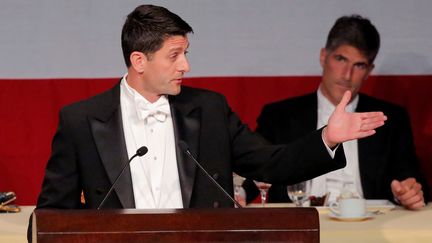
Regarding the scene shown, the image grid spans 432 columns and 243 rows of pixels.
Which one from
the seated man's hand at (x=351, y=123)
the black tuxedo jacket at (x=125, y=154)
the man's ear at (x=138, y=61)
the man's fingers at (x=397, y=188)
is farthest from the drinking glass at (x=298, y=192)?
the seated man's hand at (x=351, y=123)

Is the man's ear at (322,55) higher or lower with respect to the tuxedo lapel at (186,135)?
higher

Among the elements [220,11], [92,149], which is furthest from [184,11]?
[92,149]

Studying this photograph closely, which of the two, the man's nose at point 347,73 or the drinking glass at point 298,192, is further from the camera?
the man's nose at point 347,73

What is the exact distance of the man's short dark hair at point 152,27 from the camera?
2.55 metres

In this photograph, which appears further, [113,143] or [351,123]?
[113,143]

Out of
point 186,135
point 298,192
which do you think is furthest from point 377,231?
point 186,135

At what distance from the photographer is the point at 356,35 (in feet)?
12.2

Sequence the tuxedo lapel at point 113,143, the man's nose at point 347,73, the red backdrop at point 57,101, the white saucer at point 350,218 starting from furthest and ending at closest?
the red backdrop at point 57,101 → the man's nose at point 347,73 → the white saucer at point 350,218 → the tuxedo lapel at point 113,143

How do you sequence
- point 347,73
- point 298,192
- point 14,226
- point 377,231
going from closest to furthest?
point 377,231, point 14,226, point 298,192, point 347,73

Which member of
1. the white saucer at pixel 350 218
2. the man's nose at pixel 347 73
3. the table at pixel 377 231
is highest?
the man's nose at pixel 347 73

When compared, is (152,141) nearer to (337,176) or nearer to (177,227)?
(177,227)

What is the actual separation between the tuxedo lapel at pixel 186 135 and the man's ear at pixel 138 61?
0.39 feet

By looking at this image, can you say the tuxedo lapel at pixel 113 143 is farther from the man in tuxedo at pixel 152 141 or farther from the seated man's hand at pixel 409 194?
the seated man's hand at pixel 409 194

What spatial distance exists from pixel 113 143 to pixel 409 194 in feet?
3.60
